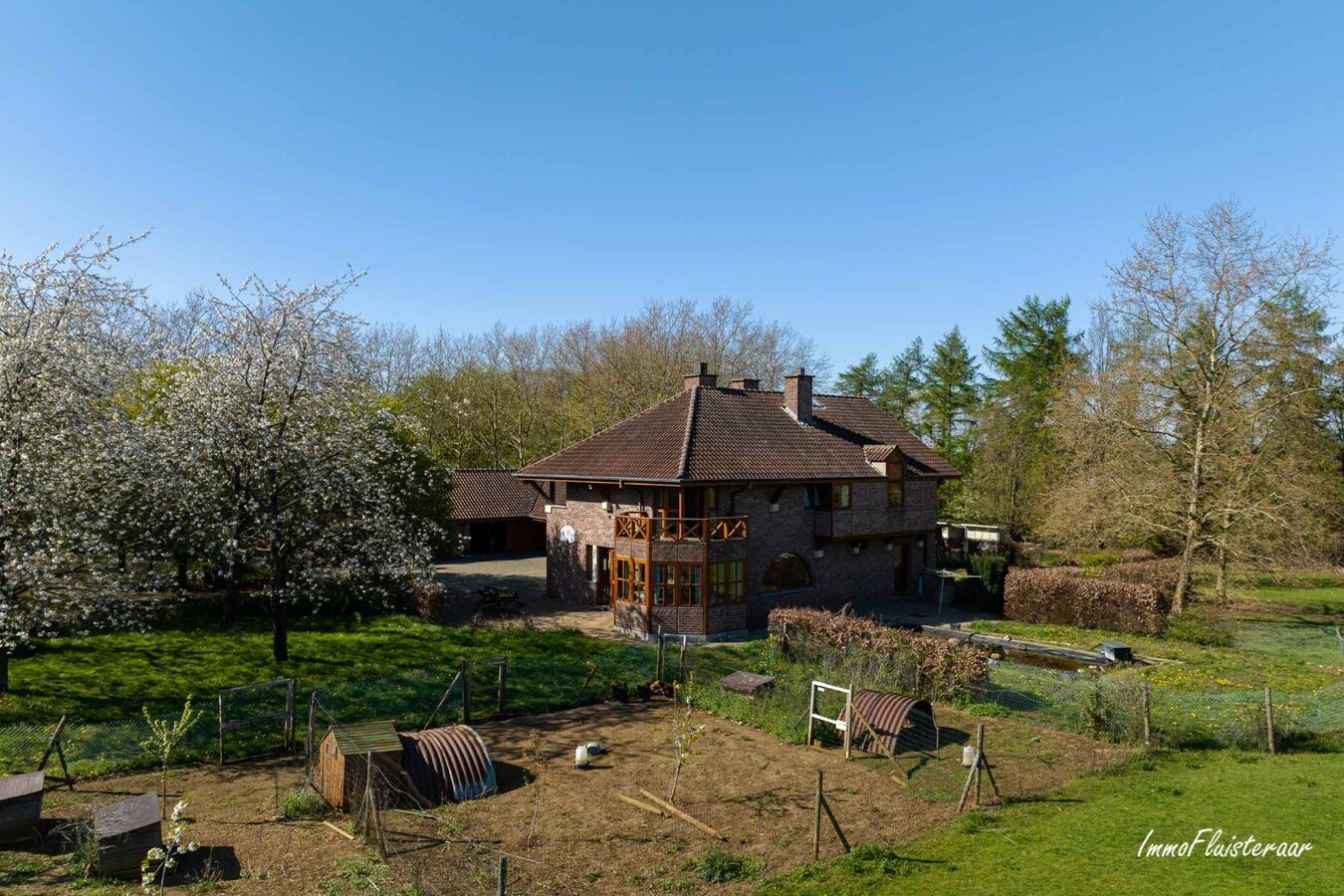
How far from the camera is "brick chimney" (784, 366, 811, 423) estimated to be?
29984 millimetres

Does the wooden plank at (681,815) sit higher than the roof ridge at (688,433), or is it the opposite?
the roof ridge at (688,433)

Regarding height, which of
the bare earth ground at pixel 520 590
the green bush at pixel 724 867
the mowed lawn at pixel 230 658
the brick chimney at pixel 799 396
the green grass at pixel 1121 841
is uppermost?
the brick chimney at pixel 799 396

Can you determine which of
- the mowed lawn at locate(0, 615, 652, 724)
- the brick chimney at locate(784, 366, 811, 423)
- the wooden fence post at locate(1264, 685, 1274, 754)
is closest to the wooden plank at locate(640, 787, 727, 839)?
the mowed lawn at locate(0, 615, 652, 724)

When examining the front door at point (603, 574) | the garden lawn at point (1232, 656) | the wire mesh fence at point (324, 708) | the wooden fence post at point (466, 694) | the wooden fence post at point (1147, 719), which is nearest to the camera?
the wire mesh fence at point (324, 708)

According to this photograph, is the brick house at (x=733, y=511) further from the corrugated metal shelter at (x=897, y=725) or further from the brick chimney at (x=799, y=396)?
the corrugated metal shelter at (x=897, y=725)

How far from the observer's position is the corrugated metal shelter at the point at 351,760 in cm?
1097

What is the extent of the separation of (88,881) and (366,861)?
2873 mm

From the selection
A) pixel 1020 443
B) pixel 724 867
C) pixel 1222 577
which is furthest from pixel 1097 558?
pixel 724 867

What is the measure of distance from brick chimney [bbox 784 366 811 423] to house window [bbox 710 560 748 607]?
7.75 m

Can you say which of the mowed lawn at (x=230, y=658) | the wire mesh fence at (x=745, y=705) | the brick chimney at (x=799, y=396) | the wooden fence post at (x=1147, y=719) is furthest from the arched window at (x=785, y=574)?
the wooden fence post at (x=1147, y=719)

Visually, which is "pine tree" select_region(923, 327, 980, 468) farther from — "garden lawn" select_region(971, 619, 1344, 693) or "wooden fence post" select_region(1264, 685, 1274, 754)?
"wooden fence post" select_region(1264, 685, 1274, 754)

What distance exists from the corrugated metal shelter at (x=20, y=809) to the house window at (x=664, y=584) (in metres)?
15.4

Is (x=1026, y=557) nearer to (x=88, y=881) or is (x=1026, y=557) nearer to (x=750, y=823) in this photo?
(x=750, y=823)

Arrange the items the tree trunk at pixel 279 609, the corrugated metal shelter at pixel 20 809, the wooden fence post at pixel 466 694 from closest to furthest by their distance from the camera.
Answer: the corrugated metal shelter at pixel 20 809 < the wooden fence post at pixel 466 694 < the tree trunk at pixel 279 609
